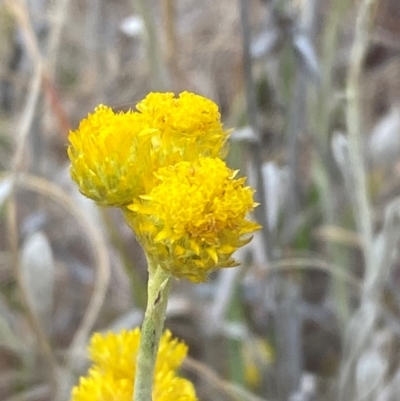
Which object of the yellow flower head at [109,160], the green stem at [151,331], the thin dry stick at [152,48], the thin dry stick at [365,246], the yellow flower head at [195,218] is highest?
the thin dry stick at [152,48]

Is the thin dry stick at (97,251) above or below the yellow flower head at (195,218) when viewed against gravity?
above

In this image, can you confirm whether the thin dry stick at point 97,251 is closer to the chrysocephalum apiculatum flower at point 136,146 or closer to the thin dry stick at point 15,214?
the thin dry stick at point 15,214

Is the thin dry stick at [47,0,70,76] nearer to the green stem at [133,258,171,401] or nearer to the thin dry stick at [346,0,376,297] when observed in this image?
the thin dry stick at [346,0,376,297]

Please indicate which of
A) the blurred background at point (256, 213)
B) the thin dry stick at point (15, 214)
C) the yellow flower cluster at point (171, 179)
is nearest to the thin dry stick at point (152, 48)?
the blurred background at point (256, 213)

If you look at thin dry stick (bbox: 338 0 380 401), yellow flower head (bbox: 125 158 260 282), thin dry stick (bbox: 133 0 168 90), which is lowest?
yellow flower head (bbox: 125 158 260 282)

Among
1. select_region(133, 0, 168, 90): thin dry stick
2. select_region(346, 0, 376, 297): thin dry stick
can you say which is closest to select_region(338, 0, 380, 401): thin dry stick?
select_region(346, 0, 376, 297): thin dry stick

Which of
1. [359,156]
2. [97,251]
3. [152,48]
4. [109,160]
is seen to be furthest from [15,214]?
[109,160]

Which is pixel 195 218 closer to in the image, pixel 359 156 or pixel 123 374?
pixel 123 374
